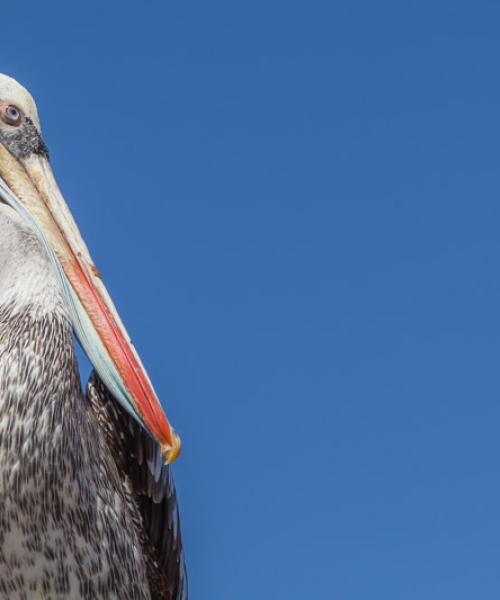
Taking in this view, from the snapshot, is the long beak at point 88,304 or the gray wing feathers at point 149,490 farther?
the gray wing feathers at point 149,490

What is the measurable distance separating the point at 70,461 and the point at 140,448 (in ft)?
2.19

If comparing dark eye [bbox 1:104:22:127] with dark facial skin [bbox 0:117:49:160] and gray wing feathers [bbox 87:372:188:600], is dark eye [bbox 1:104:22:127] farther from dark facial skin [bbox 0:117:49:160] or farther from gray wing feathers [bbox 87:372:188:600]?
gray wing feathers [bbox 87:372:188:600]

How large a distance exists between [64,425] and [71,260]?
3.06 feet

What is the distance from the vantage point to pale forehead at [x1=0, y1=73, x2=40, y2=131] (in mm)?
5039

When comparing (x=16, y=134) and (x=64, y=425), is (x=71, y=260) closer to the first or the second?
(x=16, y=134)

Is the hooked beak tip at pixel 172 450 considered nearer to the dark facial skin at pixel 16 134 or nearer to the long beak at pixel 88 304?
the long beak at pixel 88 304

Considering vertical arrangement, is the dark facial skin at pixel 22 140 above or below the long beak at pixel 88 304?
above

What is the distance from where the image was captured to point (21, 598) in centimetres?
404

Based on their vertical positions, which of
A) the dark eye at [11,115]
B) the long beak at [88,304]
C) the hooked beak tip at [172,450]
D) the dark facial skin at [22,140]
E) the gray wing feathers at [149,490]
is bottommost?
the gray wing feathers at [149,490]

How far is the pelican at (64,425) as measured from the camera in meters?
4.04

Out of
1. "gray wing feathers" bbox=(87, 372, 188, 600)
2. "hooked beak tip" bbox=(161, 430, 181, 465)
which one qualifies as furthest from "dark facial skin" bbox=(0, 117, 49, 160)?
"hooked beak tip" bbox=(161, 430, 181, 465)

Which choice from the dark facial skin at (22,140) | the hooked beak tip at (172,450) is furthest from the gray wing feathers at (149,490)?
the dark facial skin at (22,140)

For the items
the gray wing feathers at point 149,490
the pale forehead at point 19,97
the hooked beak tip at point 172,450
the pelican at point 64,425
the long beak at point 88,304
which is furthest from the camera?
the pale forehead at point 19,97

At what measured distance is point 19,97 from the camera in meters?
5.06
